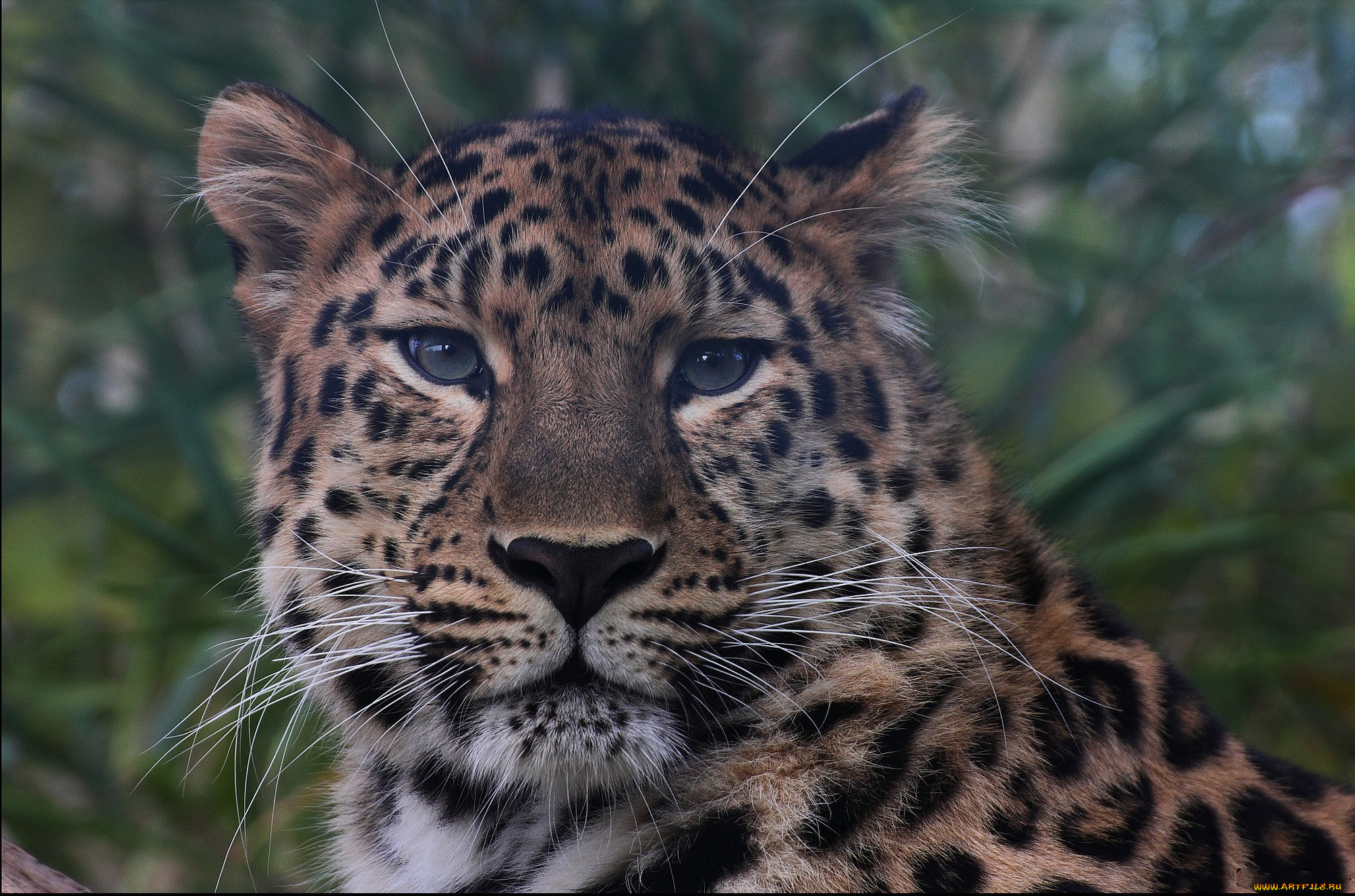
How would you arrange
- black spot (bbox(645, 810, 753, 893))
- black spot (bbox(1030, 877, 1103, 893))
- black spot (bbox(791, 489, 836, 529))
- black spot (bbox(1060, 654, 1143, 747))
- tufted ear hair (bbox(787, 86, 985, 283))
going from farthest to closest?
tufted ear hair (bbox(787, 86, 985, 283)) → black spot (bbox(791, 489, 836, 529)) → black spot (bbox(1060, 654, 1143, 747)) → black spot (bbox(645, 810, 753, 893)) → black spot (bbox(1030, 877, 1103, 893))

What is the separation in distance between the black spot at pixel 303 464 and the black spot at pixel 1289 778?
2472 millimetres

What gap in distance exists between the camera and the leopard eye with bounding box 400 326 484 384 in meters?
3.06

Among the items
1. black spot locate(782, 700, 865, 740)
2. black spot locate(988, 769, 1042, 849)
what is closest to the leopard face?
black spot locate(782, 700, 865, 740)

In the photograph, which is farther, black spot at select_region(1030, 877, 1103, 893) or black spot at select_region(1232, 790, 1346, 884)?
black spot at select_region(1232, 790, 1346, 884)

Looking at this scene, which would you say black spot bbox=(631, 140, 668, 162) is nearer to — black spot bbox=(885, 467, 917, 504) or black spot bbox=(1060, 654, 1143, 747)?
black spot bbox=(885, 467, 917, 504)

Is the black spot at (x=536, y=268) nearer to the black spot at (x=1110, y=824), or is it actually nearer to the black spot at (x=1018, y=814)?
the black spot at (x=1018, y=814)

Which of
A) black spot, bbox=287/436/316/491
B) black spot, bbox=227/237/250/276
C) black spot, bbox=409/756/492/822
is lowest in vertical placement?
black spot, bbox=409/756/492/822

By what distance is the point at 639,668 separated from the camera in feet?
8.32

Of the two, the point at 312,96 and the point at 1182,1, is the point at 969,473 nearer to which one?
the point at 1182,1

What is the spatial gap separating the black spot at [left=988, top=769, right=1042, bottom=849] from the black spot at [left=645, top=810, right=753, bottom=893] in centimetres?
53

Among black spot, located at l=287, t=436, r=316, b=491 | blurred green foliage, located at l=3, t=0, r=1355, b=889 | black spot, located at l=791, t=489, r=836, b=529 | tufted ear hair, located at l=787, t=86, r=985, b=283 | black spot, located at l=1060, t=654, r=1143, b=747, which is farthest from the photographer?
blurred green foliage, located at l=3, t=0, r=1355, b=889

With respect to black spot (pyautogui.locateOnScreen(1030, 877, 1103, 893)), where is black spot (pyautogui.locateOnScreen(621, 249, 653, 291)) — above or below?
above

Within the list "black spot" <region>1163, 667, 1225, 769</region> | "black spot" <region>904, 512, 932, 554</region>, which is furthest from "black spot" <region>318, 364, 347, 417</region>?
"black spot" <region>1163, 667, 1225, 769</region>

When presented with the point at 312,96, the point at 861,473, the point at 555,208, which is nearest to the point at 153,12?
the point at 312,96
